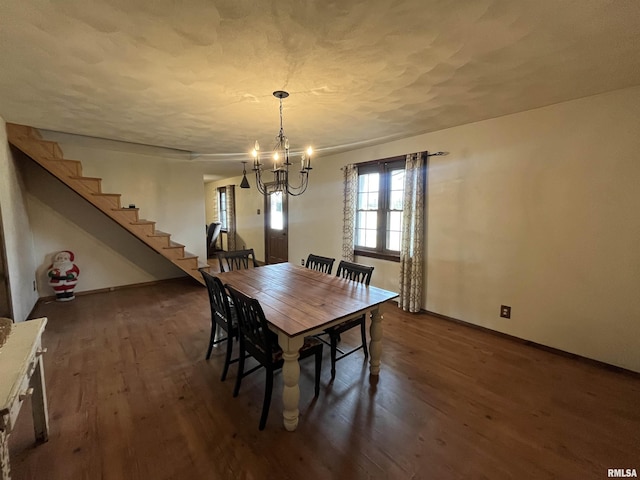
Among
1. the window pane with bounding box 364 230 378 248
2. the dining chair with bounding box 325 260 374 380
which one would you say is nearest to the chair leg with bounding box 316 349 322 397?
the dining chair with bounding box 325 260 374 380

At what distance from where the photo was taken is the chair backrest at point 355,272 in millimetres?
2729

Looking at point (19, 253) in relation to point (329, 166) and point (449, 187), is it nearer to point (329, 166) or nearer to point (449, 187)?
point (329, 166)

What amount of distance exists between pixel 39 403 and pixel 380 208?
404 cm

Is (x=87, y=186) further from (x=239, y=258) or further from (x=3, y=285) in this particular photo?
(x=239, y=258)

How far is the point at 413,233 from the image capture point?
12.3 feet

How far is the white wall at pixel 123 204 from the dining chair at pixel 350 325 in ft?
13.0

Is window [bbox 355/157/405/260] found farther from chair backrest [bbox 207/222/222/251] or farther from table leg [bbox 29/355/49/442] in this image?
chair backrest [bbox 207/222/222/251]

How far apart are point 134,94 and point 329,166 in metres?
3.26

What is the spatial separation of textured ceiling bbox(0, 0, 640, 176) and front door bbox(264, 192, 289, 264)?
329cm

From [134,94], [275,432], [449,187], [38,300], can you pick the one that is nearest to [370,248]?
[449,187]

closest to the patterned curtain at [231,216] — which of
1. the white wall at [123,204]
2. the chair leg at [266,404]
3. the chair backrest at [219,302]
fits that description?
the white wall at [123,204]

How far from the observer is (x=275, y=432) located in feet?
5.83

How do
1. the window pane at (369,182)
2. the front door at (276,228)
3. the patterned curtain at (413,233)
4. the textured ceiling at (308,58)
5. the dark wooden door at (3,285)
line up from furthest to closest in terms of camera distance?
1. the front door at (276,228)
2. the window pane at (369,182)
3. the patterned curtain at (413,233)
4. the dark wooden door at (3,285)
5. the textured ceiling at (308,58)

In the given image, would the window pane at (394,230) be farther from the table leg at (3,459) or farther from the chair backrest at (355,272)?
the table leg at (3,459)
